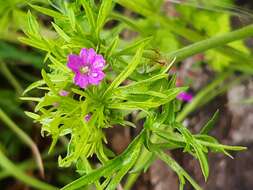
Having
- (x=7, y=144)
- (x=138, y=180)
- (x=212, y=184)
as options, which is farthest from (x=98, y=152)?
(x=7, y=144)

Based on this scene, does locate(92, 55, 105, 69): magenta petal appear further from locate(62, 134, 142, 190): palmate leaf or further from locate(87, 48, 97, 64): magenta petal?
locate(62, 134, 142, 190): palmate leaf

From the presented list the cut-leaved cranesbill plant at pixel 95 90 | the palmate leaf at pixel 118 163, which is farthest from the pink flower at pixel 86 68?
the palmate leaf at pixel 118 163

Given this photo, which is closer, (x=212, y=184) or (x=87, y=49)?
(x=87, y=49)

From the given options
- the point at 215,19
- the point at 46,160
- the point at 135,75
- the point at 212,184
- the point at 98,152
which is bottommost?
the point at 46,160

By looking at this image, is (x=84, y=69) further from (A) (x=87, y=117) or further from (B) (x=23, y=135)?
(B) (x=23, y=135)

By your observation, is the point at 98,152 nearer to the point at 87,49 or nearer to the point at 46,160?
Answer: the point at 87,49

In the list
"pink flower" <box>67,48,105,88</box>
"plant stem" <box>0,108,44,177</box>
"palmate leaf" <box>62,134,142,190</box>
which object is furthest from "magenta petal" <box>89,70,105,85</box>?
"plant stem" <box>0,108,44,177</box>

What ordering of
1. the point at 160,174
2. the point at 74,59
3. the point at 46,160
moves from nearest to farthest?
the point at 74,59
the point at 160,174
the point at 46,160

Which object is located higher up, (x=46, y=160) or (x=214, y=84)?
(x=214, y=84)
